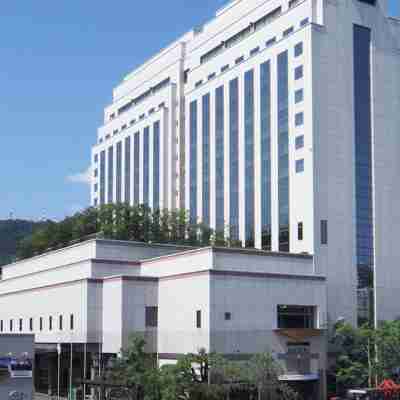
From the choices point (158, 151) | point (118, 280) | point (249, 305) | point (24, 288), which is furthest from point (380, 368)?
point (158, 151)

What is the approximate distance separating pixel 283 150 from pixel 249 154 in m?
6.45

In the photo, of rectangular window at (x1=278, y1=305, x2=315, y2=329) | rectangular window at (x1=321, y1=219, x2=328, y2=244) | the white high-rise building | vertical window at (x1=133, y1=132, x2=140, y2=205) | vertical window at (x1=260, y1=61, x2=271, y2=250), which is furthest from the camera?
vertical window at (x1=133, y1=132, x2=140, y2=205)

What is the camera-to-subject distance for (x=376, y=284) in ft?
238

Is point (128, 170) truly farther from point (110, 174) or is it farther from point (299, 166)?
point (299, 166)

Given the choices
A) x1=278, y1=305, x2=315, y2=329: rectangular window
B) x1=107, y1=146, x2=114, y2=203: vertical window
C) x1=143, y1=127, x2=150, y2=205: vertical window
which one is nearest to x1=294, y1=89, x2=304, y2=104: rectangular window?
x1=278, y1=305, x2=315, y2=329: rectangular window

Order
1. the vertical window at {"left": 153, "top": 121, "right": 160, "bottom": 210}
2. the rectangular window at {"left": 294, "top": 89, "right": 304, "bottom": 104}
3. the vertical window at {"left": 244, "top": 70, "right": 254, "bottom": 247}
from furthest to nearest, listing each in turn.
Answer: the vertical window at {"left": 153, "top": 121, "right": 160, "bottom": 210}, the vertical window at {"left": 244, "top": 70, "right": 254, "bottom": 247}, the rectangular window at {"left": 294, "top": 89, "right": 304, "bottom": 104}

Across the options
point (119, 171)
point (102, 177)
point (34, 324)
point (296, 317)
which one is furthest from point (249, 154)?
point (102, 177)

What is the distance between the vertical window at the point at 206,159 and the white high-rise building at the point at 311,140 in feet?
0.68

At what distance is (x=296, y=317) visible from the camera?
62.8 m

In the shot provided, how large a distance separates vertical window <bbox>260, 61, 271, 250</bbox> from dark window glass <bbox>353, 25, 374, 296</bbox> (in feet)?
28.2

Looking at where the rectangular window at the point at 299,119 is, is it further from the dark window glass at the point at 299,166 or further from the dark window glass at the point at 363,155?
the dark window glass at the point at 363,155

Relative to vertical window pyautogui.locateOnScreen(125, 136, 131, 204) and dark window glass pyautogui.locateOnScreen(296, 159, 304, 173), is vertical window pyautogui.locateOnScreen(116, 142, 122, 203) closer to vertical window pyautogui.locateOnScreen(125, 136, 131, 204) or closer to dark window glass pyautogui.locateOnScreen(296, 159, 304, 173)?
vertical window pyautogui.locateOnScreen(125, 136, 131, 204)

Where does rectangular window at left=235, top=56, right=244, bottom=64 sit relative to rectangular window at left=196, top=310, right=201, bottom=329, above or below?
above

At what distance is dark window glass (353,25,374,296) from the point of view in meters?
71.9
